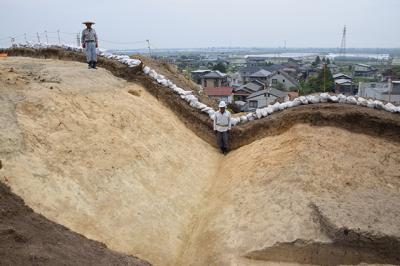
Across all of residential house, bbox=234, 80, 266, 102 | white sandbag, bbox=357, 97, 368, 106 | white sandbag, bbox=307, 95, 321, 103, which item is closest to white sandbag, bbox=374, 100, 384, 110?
white sandbag, bbox=357, 97, 368, 106

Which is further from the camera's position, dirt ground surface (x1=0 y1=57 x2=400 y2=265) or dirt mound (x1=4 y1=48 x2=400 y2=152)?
dirt mound (x1=4 y1=48 x2=400 y2=152)

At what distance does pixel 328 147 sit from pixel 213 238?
3665 millimetres

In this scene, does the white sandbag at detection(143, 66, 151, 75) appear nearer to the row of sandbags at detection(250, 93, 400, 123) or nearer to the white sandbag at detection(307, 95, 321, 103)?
the row of sandbags at detection(250, 93, 400, 123)

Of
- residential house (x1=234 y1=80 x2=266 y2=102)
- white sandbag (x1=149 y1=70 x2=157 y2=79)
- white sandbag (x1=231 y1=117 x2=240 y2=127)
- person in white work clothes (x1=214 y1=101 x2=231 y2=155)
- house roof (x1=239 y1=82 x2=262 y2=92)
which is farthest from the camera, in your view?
house roof (x1=239 y1=82 x2=262 y2=92)

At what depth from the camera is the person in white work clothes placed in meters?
11.5

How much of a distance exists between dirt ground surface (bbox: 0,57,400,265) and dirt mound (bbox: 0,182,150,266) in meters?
0.47

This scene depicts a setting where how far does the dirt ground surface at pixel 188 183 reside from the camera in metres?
6.85

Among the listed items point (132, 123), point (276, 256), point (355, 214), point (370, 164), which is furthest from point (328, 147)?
point (132, 123)

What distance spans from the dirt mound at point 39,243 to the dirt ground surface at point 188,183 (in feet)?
1.53

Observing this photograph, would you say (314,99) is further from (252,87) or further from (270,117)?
(252,87)

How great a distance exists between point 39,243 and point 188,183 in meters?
4.67

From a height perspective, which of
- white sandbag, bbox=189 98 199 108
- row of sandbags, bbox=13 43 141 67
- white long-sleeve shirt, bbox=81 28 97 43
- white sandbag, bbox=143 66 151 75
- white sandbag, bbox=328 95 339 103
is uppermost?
white long-sleeve shirt, bbox=81 28 97 43

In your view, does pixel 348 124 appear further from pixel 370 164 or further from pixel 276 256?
pixel 276 256

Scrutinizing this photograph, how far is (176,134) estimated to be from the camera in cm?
1129
